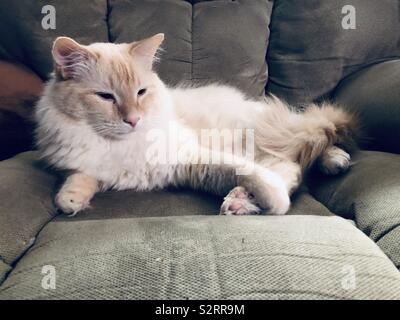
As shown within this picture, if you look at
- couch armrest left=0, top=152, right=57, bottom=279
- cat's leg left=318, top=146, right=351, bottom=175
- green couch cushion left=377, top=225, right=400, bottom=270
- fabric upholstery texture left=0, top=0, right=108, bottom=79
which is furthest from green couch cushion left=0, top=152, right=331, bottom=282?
fabric upholstery texture left=0, top=0, right=108, bottom=79

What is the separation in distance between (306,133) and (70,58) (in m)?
0.88

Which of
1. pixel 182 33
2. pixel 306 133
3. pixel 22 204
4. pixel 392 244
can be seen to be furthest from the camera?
pixel 182 33

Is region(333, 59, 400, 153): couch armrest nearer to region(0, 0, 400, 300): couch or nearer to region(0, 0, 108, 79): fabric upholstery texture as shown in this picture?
region(0, 0, 400, 300): couch

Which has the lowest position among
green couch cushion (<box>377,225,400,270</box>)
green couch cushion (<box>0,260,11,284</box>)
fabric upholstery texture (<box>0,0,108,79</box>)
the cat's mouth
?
green couch cushion (<box>0,260,11,284</box>)

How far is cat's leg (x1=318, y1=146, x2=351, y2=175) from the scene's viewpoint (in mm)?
1330

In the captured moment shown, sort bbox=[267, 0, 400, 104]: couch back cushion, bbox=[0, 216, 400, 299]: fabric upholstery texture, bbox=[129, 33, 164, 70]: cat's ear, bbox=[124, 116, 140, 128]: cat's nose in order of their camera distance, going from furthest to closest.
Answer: bbox=[267, 0, 400, 104]: couch back cushion
bbox=[129, 33, 164, 70]: cat's ear
bbox=[124, 116, 140, 128]: cat's nose
bbox=[0, 216, 400, 299]: fabric upholstery texture

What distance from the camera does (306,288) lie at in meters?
0.70

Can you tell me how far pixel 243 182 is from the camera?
1191 millimetres

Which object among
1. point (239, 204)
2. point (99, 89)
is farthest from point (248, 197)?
point (99, 89)

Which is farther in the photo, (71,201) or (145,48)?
(145,48)

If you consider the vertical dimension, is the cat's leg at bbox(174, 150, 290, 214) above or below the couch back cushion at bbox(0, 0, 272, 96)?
below

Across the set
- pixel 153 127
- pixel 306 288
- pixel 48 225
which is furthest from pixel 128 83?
pixel 306 288

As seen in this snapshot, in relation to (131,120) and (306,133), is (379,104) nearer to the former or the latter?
(306,133)
